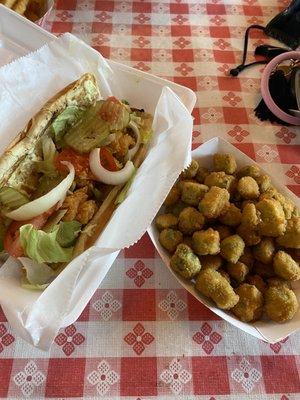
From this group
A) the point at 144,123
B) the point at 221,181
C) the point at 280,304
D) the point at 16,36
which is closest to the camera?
the point at 280,304

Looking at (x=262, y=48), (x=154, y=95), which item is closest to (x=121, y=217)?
(x=154, y=95)

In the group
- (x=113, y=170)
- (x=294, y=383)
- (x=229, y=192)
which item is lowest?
(x=294, y=383)

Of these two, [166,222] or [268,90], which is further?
[268,90]

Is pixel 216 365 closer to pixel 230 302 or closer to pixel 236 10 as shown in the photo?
pixel 230 302

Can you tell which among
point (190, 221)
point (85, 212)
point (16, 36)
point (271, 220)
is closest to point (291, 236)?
point (271, 220)

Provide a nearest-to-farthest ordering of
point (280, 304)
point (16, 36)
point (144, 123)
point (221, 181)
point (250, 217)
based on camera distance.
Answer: point (280, 304)
point (250, 217)
point (221, 181)
point (144, 123)
point (16, 36)

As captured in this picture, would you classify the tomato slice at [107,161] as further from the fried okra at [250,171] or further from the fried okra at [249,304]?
the fried okra at [249,304]

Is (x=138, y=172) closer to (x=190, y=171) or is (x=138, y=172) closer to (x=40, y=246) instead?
(x=190, y=171)
